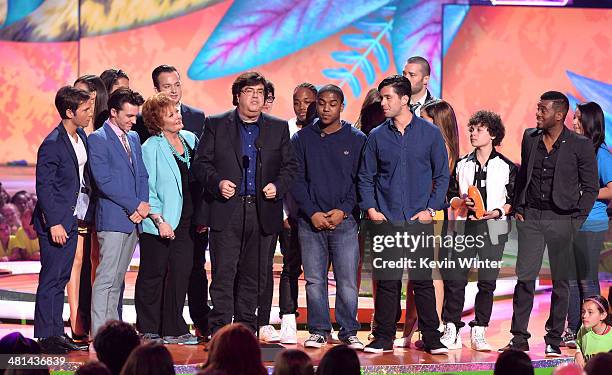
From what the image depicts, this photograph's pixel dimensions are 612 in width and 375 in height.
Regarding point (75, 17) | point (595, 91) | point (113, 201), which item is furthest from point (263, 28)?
point (113, 201)

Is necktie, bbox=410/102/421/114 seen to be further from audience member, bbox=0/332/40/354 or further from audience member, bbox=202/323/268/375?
audience member, bbox=0/332/40/354

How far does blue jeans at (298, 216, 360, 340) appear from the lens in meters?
6.52

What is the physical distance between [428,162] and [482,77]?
4093 mm

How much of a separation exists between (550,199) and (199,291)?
220cm

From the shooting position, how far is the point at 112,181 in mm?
6238

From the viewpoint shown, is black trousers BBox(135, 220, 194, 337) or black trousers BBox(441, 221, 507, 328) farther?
black trousers BBox(441, 221, 507, 328)

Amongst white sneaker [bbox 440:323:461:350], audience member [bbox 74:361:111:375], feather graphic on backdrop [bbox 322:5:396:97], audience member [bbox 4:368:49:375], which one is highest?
feather graphic on backdrop [bbox 322:5:396:97]

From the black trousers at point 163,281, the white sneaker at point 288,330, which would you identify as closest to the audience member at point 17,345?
the black trousers at point 163,281

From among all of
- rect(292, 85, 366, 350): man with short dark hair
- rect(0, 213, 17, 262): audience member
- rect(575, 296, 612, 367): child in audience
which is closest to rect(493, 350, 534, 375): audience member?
rect(575, 296, 612, 367): child in audience

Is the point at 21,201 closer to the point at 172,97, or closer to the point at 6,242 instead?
the point at 6,242

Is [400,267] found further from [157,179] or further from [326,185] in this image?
[157,179]

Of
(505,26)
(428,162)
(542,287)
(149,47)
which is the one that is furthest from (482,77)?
(428,162)

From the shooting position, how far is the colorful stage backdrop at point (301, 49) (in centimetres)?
1005

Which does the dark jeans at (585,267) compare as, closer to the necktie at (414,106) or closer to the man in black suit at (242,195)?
the necktie at (414,106)
